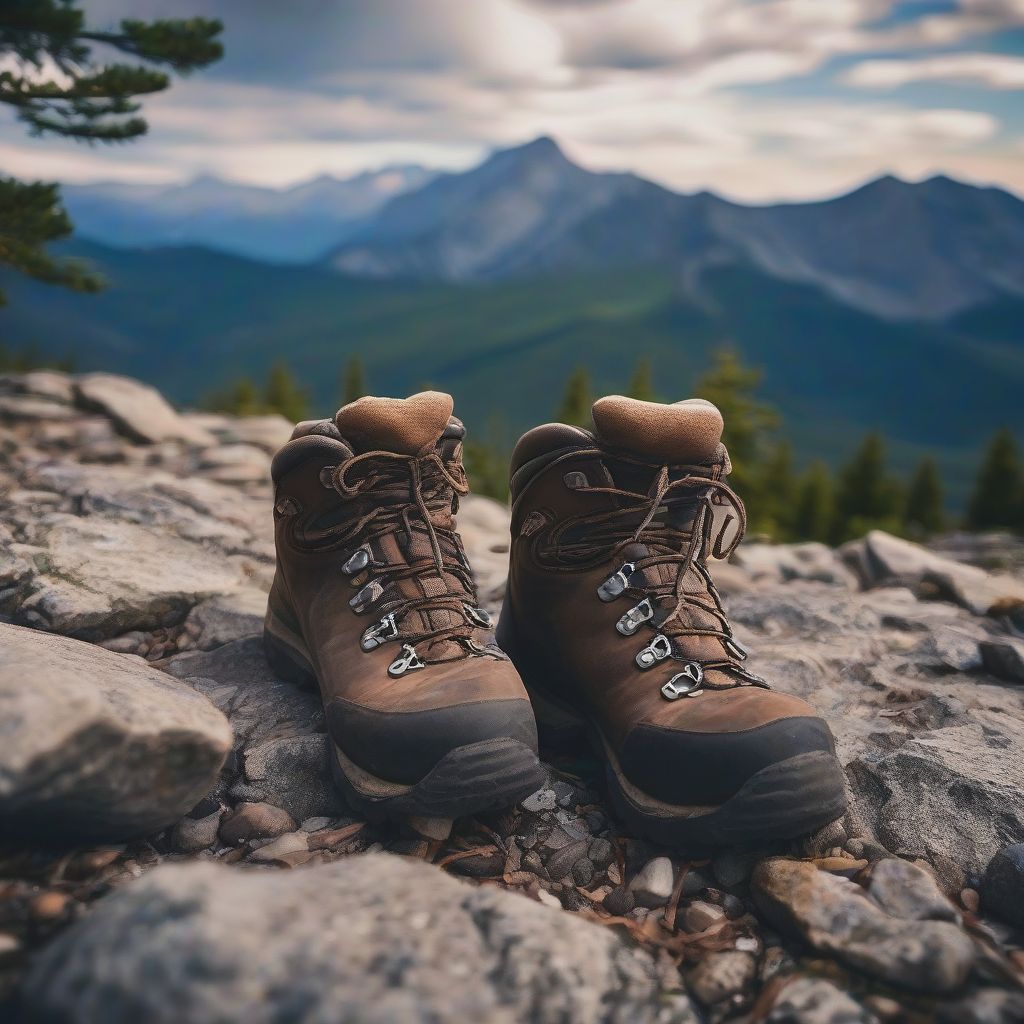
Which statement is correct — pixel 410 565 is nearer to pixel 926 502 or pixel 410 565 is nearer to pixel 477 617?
pixel 477 617

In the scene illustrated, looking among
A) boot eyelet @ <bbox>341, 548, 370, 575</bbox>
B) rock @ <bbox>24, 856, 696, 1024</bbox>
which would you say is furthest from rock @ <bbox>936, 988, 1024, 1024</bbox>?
boot eyelet @ <bbox>341, 548, 370, 575</bbox>

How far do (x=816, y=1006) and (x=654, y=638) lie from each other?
115cm

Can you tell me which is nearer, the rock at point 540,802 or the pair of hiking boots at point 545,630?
the pair of hiking boots at point 545,630

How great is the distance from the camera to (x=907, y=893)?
2.12 metres

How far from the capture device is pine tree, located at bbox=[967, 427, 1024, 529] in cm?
4322

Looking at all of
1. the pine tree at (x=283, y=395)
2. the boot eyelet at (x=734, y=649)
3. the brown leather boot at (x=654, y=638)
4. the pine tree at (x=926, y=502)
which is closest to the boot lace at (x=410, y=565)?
the brown leather boot at (x=654, y=638)

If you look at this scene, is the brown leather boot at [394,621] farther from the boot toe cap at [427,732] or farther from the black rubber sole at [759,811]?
the black rubber sole at [759,811]

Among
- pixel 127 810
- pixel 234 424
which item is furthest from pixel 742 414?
pixel 127 810

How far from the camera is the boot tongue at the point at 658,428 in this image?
2.80 metres

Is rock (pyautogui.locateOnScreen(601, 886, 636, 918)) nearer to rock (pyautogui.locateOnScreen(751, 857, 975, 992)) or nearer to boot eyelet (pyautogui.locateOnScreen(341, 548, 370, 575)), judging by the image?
rock (pyautogui.locateOnScreen(751, 857, 975, 992))

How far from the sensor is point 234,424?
33.8 feet

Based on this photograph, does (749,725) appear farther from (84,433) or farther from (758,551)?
(84,433)

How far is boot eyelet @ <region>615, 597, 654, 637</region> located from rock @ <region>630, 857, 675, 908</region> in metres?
0.71

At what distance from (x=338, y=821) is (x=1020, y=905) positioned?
75.1 inches
